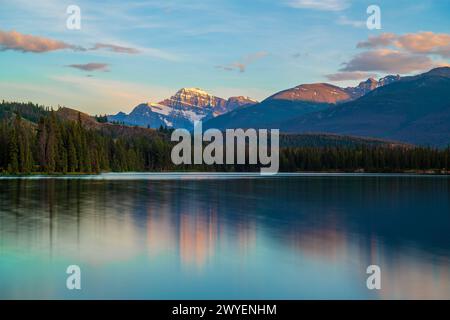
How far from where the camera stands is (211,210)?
62938 mm

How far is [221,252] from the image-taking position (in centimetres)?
3475

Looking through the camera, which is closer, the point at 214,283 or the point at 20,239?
the point at 214,283

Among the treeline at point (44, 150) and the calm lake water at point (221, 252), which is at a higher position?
the treeline at point (44, 150)

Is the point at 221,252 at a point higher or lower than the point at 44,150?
lower

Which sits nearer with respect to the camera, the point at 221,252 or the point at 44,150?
the point at 221,252

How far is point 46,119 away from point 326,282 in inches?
6990

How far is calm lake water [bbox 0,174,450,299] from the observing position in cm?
2502

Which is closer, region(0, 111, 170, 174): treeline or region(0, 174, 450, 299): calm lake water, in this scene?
region(0, 174, 450, 299): calm lake water

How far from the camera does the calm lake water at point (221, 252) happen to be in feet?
82.1

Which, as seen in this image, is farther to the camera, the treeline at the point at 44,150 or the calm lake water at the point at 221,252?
the treeline at the point at 44,150

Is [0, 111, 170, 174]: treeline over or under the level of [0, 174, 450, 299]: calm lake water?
over
